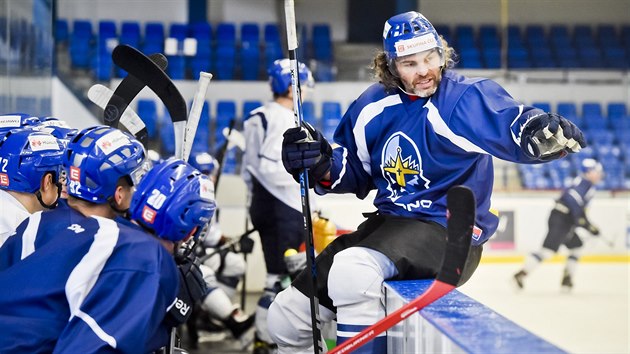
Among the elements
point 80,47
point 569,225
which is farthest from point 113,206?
point 569,225

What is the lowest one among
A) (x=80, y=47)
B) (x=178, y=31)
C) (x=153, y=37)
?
(x=80, y=47)

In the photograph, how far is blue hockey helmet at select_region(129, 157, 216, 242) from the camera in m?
2.13

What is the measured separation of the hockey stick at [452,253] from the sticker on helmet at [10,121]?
1.77 meters

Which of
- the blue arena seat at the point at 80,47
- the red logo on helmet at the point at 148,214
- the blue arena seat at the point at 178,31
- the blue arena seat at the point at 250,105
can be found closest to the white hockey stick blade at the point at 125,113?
the red logo on helmet at the point at 148,214

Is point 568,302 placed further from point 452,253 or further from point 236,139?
point 452,253

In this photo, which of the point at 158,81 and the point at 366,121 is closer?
the point at 366,121

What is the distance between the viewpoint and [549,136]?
7.88 ft

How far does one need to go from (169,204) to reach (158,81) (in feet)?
3.24

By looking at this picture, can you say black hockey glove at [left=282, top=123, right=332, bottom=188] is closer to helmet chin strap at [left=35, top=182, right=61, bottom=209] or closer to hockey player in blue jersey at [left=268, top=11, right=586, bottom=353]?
hockey player in blue jersey at [left=268, top=11, right=586, bottom=353]

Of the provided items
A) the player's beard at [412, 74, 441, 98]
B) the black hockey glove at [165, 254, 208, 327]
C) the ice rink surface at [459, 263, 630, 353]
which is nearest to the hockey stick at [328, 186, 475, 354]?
the black hockey glove at [165, 254, 208, 327]

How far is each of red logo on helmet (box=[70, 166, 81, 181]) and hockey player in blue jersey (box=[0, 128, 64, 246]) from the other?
2.36 ft

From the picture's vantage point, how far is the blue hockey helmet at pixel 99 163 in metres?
2.23

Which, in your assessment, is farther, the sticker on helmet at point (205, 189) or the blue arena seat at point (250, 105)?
the blue arena seat at point (250, 105)

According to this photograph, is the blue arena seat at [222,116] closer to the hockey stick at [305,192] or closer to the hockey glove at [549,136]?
the hockey stick at [305,192]
